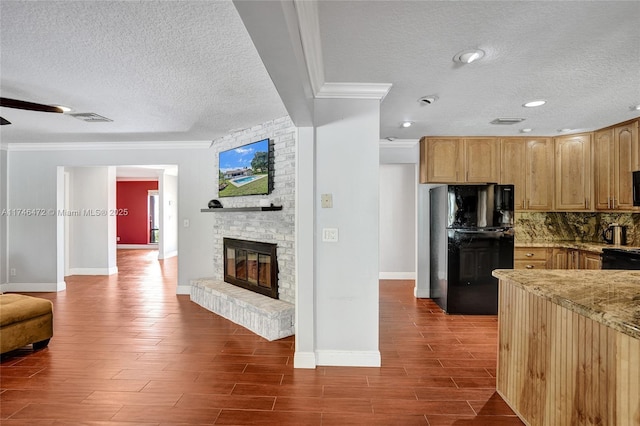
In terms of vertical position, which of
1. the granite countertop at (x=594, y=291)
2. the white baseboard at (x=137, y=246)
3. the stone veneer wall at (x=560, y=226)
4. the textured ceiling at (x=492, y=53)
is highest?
the textured ceiling at (x=492, y=53)

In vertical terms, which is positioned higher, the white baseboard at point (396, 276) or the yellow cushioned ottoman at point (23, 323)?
the yellow cushioned ottoman at point (23, 323)

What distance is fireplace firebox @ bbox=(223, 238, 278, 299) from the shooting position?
13.1ft

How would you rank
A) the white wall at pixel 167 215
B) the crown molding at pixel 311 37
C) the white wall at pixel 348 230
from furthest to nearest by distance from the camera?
1. the white wall at pixel 167 215
2. the white wall at pixel 348 230
3. the crown molding at pixel 311 37

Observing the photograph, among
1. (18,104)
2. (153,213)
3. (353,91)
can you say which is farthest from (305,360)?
(153,213)

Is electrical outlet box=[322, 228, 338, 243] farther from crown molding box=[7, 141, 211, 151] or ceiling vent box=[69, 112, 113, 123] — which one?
crown molding box=[7, 141, 211, 151]

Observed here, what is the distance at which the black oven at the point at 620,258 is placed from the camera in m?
3.44

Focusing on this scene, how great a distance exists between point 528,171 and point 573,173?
53cm

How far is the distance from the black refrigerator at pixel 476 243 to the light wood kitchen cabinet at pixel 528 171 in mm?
438

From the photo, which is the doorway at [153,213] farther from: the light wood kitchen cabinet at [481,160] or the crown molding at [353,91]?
the crown molding at [353,91]

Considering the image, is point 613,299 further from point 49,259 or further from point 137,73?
point 49,259

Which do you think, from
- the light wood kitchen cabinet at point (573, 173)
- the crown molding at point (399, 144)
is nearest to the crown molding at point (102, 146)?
the crown molding at point (399, 144)

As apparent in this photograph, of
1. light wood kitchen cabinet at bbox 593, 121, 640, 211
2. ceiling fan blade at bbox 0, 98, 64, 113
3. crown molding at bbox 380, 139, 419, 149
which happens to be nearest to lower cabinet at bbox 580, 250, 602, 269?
light wood kitchen cabinet at bbox 593, 121, 640, 211

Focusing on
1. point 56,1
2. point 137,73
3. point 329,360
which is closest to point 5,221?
point 137,73

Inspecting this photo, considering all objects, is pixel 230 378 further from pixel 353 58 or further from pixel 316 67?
pixel 353 58
